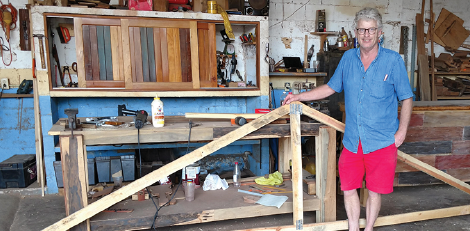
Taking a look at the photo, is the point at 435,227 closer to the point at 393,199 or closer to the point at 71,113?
the point at 393,199

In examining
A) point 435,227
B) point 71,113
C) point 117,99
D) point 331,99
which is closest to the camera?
point 71,113

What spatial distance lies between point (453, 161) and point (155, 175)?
3.18m

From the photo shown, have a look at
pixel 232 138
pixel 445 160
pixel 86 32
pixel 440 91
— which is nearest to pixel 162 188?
pixel 232 138

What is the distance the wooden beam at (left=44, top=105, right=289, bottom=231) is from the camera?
2.10 m

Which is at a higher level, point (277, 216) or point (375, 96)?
point (375, 96)

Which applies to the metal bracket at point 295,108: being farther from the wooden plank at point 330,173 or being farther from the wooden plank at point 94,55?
the wooden plank at point 94,55

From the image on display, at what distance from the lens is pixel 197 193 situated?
9.30 ft

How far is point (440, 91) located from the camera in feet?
16.7

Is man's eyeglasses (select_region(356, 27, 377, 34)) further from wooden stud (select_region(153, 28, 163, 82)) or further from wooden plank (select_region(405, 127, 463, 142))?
wooden stud (select_region(153, 28, 163, 82))

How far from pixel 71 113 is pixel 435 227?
10.1ft

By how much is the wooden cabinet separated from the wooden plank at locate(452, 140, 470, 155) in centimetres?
286

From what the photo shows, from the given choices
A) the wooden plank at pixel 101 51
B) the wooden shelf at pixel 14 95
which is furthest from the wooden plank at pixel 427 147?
the wooden shelf at pixel 14 95

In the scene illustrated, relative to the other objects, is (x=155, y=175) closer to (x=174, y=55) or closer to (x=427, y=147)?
(x=174, y=55)

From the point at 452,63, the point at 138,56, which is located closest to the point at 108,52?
the point at 138,56
